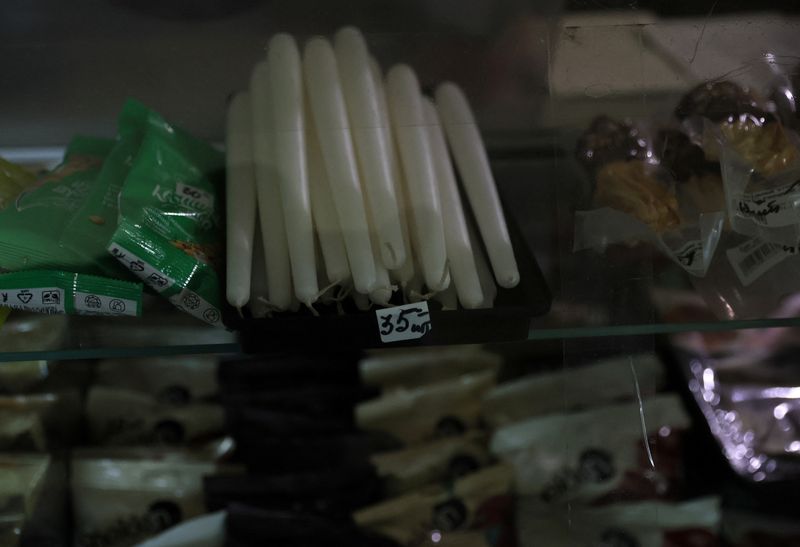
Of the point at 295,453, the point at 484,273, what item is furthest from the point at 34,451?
the point at 484,273

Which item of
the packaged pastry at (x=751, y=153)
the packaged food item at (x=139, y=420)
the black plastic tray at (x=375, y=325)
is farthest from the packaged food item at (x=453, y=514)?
the packaged pastry at (x=751, y=153)

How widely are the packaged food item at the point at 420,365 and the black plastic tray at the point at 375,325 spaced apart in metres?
0.41

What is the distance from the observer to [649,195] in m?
0.71

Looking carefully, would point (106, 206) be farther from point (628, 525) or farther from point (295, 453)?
point (628, 525)

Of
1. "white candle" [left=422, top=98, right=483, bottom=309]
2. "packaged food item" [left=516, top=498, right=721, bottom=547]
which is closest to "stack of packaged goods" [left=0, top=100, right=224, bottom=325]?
"white candle" [left=422, top=98, right=483, bottom=309]

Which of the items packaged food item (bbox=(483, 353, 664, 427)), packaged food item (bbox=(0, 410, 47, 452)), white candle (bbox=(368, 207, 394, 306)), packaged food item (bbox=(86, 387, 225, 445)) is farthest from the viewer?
packaged food item (bbox=(86, 387, 225, 445))

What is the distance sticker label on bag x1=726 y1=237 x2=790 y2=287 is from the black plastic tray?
0.21 metres

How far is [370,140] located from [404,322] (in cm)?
18

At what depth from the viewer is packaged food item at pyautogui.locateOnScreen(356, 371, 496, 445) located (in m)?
1.06

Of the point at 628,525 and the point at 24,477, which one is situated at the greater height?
the point at 24,477

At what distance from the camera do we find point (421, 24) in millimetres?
782

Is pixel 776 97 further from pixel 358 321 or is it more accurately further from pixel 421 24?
pixel 358 321

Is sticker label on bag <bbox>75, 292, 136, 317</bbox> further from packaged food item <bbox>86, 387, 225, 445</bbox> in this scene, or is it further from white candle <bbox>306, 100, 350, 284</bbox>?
packaged food item <bbox>86, 387, 225, 445</bbox>

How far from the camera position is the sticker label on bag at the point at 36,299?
2.15 ft
